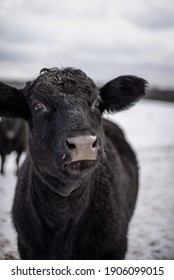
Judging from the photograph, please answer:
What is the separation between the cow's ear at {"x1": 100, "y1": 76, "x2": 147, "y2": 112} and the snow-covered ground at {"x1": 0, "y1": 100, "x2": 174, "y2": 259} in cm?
152

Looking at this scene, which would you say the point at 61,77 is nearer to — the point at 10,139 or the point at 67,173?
the point at 67,173

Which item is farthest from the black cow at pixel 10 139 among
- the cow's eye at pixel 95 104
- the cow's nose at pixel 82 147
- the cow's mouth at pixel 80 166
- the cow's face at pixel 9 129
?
the cow's nose at pixel 82 147

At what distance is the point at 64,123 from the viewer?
79.7 inches

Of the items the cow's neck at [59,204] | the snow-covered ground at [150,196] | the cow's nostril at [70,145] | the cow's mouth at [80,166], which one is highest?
the cow's nostril at [70,145]

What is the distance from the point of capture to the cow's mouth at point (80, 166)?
1.97 m

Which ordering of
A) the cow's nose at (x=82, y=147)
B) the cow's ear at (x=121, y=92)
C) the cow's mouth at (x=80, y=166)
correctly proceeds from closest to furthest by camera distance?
the cow's nose at (x=82, y=147) < the cow's mouth at (x=80, y=166) < the cow's ear at (x=121, y=92)

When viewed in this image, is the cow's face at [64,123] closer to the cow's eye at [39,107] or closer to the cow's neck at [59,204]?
the cow's eye at [39,107]

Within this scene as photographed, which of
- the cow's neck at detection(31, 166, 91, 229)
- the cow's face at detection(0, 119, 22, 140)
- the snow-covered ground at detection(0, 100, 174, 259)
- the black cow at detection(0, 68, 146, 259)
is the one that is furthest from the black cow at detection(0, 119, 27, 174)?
the cow's neck at detection(31, 166, 91, 229)

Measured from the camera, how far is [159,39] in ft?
11.3

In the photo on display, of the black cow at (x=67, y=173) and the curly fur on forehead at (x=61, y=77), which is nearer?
the black cow at (x=67, y=173)

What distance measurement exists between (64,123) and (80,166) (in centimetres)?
25

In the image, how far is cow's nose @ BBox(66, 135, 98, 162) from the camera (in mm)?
1822

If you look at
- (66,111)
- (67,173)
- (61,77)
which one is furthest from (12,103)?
(67,173)
